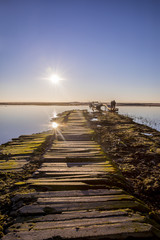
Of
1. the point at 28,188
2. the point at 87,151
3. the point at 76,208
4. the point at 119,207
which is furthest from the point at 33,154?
the point at 119,207

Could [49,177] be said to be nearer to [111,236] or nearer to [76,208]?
[76,208]

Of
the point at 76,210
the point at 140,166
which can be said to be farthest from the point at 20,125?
the point at 76,210

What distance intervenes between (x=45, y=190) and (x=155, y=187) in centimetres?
313

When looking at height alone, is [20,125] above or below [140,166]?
below

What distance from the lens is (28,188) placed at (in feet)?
12.2

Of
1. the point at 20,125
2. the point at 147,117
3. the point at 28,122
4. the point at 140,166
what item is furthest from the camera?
the point at 147,117

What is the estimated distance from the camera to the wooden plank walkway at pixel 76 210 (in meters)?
2.38

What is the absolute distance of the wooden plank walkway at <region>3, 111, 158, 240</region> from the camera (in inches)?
93.7

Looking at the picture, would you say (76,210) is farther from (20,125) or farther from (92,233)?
(20,125)

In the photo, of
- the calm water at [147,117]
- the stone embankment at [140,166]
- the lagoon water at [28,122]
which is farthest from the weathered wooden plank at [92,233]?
the calm water at [147,117]

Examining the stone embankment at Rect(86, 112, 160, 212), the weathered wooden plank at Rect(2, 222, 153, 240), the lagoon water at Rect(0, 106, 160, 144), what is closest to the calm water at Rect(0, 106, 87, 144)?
the lagoon water at Rect(0, 106, 160, 144)

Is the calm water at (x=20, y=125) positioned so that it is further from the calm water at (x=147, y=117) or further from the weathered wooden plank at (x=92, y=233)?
the calm water at (x=147, y=117)

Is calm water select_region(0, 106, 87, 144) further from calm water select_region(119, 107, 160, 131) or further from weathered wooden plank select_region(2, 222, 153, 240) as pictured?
calm water select_region(119, 107, 160, 131)

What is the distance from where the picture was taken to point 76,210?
9.49 ft
